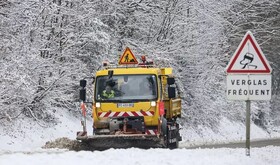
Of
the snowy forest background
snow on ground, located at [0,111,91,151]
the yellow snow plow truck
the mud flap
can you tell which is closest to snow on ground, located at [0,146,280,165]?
the yellow snow plow truck

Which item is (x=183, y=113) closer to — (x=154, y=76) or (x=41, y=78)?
(x=41, y=78)

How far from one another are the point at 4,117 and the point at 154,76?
20.7 ft

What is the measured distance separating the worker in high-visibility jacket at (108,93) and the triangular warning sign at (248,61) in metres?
6.59

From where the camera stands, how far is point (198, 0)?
3203 cm

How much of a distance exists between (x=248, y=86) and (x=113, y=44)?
1702 cm

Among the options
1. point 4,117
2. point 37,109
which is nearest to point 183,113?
point 37,109

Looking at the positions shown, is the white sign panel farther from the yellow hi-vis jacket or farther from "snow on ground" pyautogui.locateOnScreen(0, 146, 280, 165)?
the yellow hi-vis jacket

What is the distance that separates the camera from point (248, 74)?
12125 millimetres

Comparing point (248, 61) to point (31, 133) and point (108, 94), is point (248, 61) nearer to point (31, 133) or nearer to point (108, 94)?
point (108, 94)

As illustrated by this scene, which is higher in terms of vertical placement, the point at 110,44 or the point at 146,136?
the point at 110,44

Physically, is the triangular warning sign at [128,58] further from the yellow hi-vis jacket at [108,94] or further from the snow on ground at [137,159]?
the snow on ground at [137,159]

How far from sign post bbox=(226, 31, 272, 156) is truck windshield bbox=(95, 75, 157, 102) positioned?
5952 millimetres

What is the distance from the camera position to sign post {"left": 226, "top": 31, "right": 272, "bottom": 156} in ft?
39.3

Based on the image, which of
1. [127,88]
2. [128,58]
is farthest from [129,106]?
[128,58]
